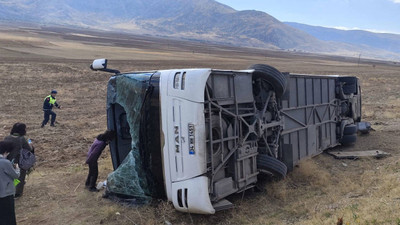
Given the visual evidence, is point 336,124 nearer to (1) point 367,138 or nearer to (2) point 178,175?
(1) point 367,138

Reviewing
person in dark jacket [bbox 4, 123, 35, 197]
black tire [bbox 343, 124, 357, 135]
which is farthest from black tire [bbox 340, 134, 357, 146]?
person in dark jacket [bbox 4, 123, 35, 197]

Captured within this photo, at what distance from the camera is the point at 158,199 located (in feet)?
18.5

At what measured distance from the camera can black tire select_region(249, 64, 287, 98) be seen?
20.9ft

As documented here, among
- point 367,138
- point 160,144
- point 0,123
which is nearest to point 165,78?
point 160,144

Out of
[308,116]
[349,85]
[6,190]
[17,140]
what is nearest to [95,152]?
[17,140]

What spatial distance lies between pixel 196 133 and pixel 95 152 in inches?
98.2

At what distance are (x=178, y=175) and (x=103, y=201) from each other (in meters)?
1.81

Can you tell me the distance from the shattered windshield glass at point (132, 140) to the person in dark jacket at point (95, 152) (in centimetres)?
65

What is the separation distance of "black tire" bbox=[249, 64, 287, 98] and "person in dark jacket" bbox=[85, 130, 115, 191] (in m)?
2.69

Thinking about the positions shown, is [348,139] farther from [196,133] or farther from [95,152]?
[95,152]

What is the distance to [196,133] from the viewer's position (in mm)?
4949

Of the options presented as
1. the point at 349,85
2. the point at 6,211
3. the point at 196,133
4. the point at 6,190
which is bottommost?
the point at 6,211

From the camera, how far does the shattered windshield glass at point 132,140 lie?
219 inches

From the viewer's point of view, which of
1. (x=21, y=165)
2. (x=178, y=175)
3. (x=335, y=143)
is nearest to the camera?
(x=178, y=175)
